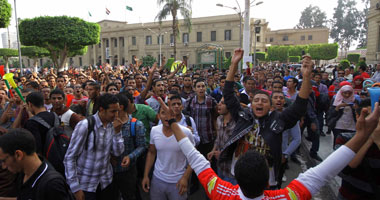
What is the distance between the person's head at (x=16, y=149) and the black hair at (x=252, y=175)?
1.48 metres

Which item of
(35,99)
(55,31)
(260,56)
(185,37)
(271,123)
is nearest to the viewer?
(271,123)

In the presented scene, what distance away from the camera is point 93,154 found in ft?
8.76

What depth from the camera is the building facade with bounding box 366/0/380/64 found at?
68.4ft

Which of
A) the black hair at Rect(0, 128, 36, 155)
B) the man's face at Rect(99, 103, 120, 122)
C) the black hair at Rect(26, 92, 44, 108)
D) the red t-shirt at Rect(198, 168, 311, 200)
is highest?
the black hair at Rect(26, 92, 44, 108)

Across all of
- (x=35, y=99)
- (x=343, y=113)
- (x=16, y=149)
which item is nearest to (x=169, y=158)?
(x=16, y=149)

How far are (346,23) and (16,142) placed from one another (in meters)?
76.3

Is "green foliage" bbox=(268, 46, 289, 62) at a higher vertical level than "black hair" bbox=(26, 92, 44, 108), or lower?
higher

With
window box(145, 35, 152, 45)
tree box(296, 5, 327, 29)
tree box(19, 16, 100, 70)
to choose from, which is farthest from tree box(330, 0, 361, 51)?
tree box(19, 16, 100, 70)

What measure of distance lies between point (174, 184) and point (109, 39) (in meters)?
54.8

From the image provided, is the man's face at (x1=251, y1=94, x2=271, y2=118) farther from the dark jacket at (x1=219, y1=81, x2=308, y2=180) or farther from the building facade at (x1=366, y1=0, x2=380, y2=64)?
the building facade at (x1=366, y1=0, x2=380, y2=64)

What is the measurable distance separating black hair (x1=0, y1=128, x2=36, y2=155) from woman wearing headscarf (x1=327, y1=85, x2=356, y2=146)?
4.69 metres

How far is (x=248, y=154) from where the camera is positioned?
1584mm

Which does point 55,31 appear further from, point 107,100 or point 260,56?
point 260,56

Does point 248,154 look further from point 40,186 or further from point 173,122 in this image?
point 40,186
